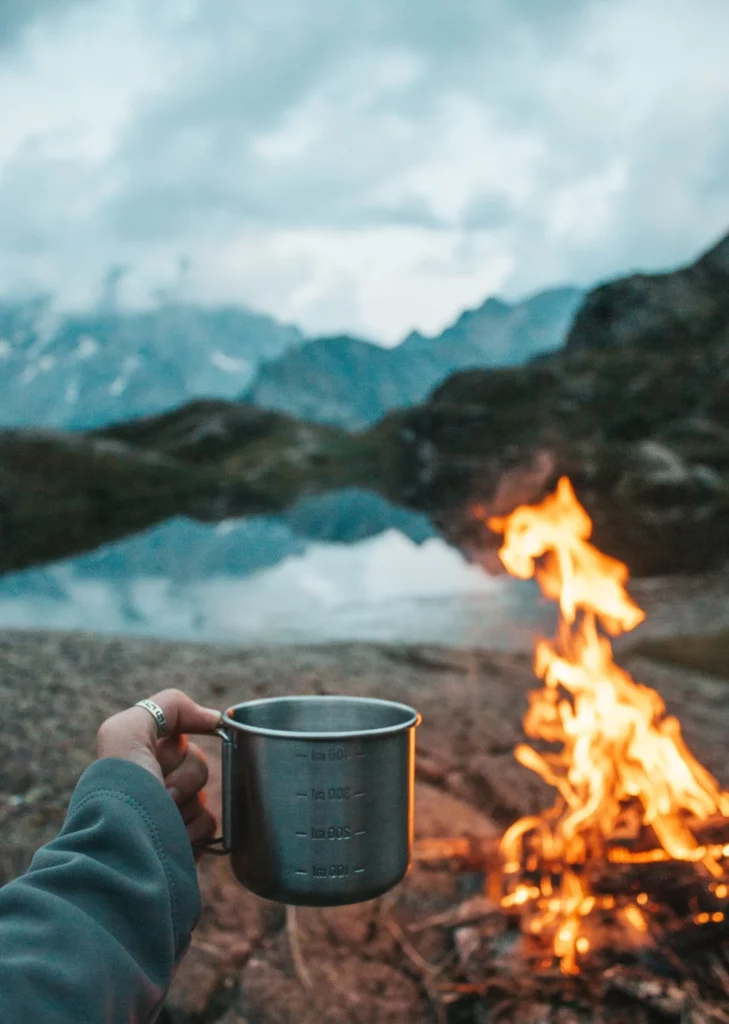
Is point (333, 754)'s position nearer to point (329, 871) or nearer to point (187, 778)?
point (329, 871)

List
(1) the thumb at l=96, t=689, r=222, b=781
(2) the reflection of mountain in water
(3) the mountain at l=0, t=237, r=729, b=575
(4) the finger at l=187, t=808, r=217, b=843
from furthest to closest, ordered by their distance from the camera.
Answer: (3) the mountain at l=0, t=237, r=729, b=575, (2) the reflection of mountain in water, (4) the finger at l=187, t=808, r=217, b=843, (1) the thumb at l=96, t=689, r=222, b=781

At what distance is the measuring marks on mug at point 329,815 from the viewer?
190cm

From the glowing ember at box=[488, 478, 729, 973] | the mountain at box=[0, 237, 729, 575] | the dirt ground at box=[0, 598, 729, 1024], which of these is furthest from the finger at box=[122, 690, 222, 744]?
the mountain at box=[0, 237, 729, 575]

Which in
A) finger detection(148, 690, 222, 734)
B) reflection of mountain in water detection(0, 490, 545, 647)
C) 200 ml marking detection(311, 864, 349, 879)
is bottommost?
reflection of mountain in water detection(0, 490, 545, 647)

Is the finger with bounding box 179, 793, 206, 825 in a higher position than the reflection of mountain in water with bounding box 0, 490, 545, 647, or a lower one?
higher

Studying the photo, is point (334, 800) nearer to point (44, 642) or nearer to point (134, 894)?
point (134, 894)

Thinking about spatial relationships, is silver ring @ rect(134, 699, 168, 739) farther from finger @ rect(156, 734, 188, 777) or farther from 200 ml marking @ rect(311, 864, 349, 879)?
200 ml marking @ rect(311, 864, 349, 879)

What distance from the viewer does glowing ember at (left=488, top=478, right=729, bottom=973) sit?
3.29 metres

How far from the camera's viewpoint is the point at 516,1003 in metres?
2.82

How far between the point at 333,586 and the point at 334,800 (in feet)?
36.9

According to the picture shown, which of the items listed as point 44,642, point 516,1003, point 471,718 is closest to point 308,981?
point 516,1003

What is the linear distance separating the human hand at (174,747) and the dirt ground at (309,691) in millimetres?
1152

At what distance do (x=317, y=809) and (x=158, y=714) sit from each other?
0.41 metres

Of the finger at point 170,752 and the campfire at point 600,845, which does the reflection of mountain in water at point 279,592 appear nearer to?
the campfire at point 600,845
